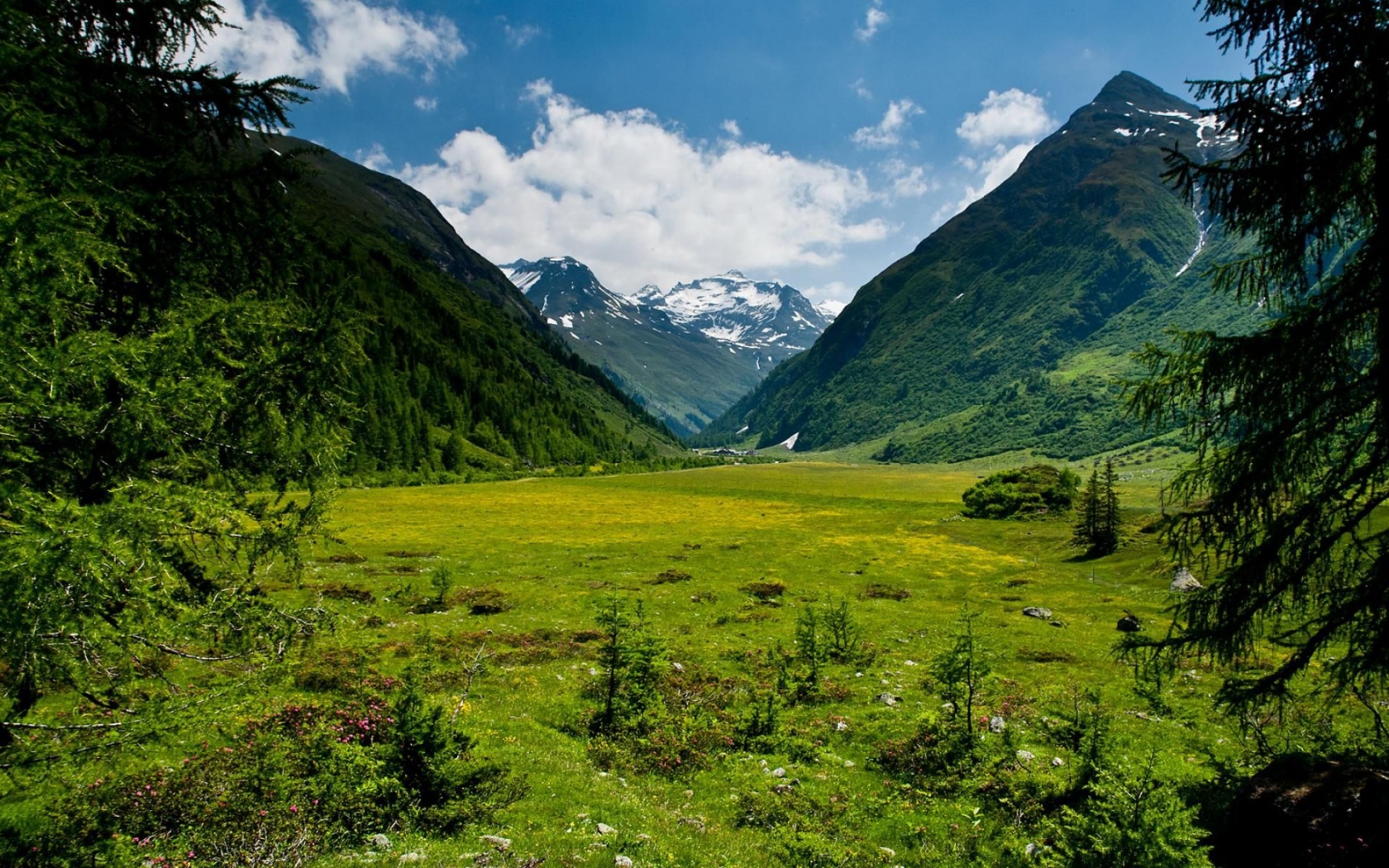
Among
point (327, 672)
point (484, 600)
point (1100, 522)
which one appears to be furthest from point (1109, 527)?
point (327, 672)

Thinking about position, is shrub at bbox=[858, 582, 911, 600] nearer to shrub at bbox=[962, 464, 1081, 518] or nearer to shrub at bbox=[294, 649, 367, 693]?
shrub at bbox=[294, 649, 367, 693]

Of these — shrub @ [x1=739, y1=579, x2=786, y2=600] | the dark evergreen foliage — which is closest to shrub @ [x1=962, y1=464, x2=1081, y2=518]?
the dark evergreen foliage

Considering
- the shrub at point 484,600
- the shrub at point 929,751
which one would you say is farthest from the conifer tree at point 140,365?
the shrub at point 484,600

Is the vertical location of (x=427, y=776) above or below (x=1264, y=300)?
below

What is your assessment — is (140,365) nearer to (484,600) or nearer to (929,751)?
(929,751)

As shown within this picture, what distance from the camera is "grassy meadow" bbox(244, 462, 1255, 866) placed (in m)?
10.0

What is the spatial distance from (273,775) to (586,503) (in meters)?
81.6

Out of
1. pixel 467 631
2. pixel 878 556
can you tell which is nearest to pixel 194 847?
pixel 467 631

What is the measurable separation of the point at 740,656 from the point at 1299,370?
18013 mm

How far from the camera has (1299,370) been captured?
8367 mm

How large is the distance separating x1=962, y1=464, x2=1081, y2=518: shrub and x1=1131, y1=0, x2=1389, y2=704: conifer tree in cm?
8261

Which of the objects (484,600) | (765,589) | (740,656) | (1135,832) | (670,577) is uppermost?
(1135,832)

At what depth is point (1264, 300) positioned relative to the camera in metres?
9.26

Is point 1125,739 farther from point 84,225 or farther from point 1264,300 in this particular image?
point 84,225
